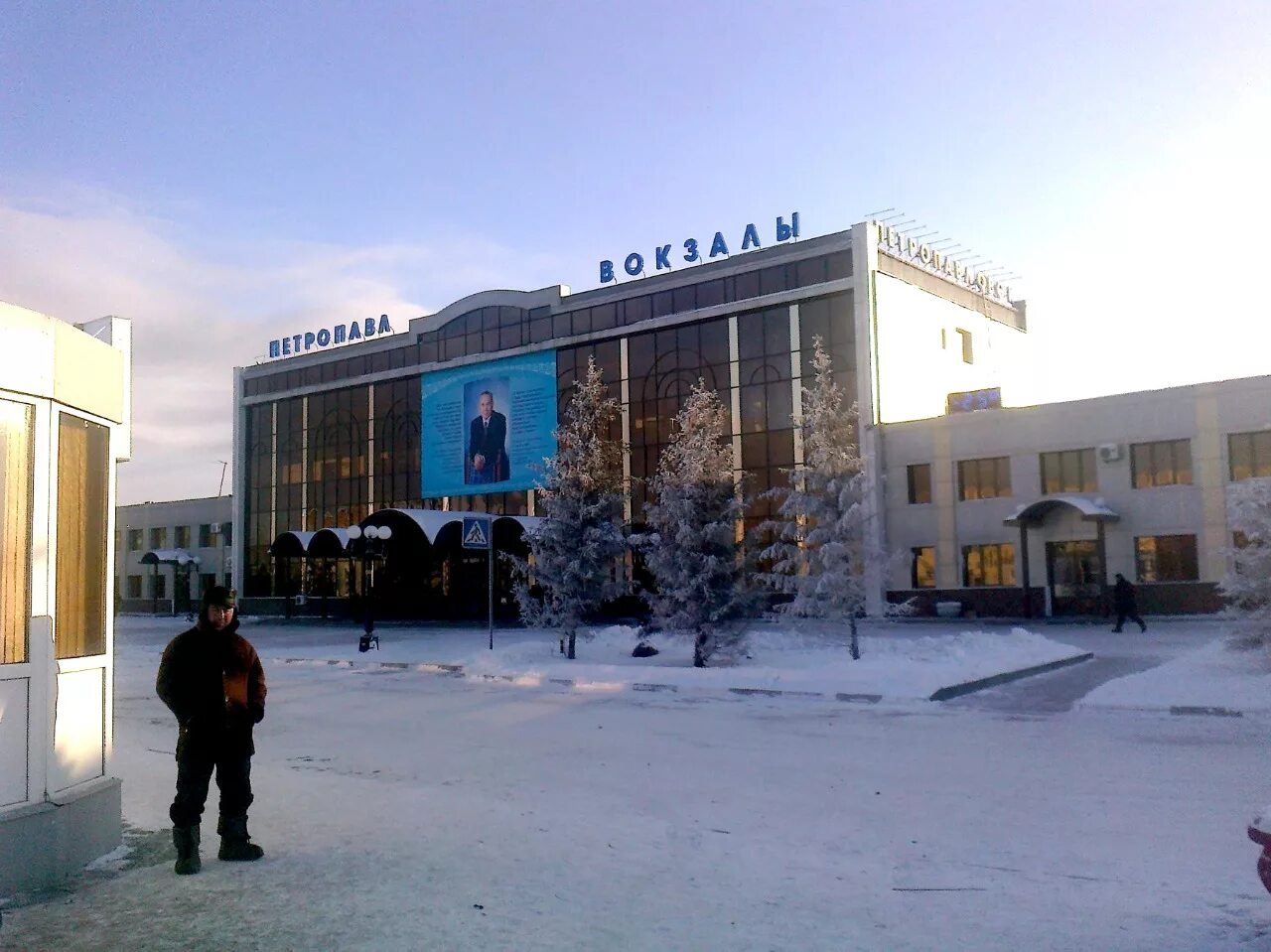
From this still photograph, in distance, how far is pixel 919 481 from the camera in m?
43.3

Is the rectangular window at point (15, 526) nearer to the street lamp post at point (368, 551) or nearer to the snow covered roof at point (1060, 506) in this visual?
the street lamp post at point (368, 551)

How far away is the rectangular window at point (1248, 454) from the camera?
35438 mm

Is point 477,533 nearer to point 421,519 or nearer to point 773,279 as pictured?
point 421,519

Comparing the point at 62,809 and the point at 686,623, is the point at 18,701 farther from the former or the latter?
the point at 686,623

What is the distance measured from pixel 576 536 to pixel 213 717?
19.4m

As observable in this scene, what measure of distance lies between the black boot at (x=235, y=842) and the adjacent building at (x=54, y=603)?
2.82 ft

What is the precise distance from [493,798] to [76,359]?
4.75 m

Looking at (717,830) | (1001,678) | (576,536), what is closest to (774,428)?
(576,536)

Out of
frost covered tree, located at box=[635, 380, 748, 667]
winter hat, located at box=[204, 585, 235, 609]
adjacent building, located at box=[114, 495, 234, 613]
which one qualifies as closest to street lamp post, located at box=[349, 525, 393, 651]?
frost covered tree, located at box=[635, 380, 748, 667]

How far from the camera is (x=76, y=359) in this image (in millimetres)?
7109

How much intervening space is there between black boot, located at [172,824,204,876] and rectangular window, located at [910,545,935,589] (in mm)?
38488

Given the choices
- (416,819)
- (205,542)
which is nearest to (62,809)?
(416,819)

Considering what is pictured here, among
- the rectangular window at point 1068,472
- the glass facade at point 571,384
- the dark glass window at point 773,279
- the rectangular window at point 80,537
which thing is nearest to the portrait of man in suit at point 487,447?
the glass facade at point 571,384

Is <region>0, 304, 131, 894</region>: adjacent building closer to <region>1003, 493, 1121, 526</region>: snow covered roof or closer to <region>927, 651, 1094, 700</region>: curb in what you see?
<region>927, 651, 1094, 700</region>: curb
